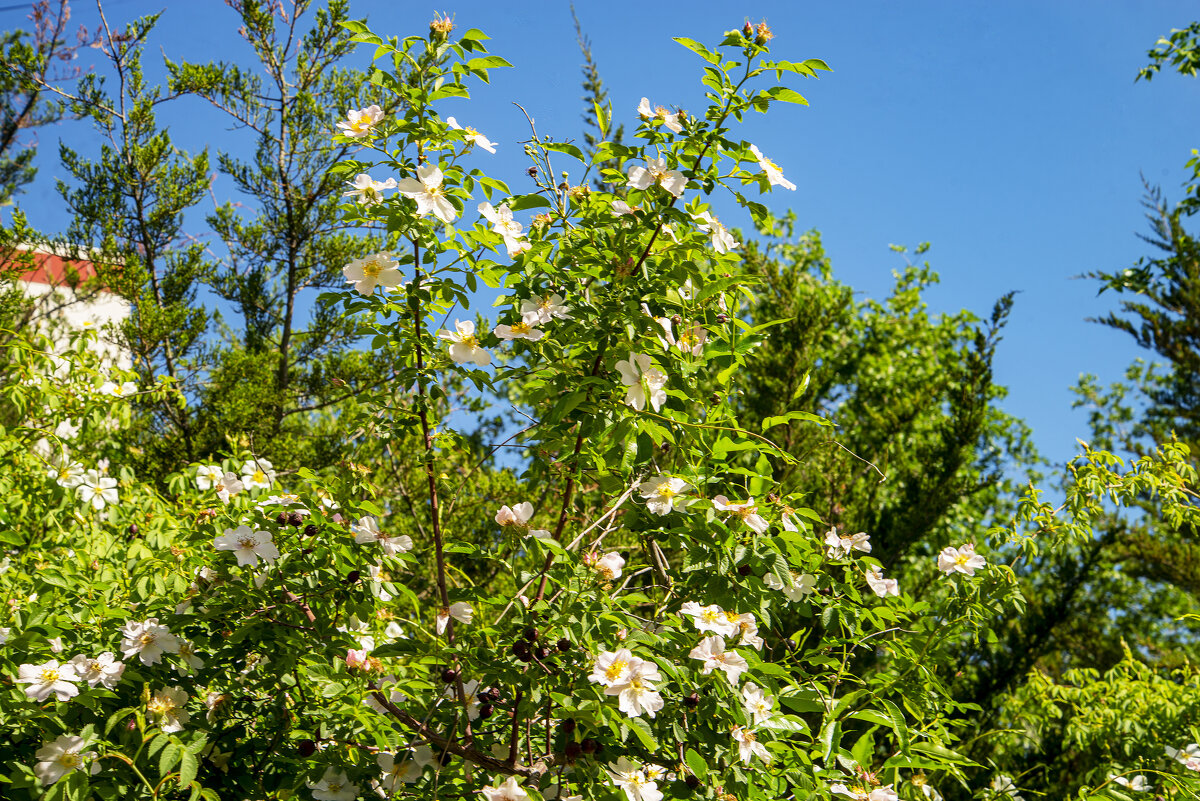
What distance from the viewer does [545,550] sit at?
68.3 inches

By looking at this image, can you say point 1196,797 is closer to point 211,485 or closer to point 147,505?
point 211,485

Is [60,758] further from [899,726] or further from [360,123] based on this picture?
[899,726]

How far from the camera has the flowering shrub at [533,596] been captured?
1.67 meters

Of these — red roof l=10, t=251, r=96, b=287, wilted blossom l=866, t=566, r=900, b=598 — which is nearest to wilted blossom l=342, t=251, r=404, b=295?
wilted blossom l=866, t=566, r=900, b=598

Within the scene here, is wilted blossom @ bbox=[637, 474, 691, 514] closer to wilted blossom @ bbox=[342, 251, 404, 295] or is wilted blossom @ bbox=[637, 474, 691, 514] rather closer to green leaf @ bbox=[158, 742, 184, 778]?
wilted blossom @ bbox=[342, 251, 404, 295]

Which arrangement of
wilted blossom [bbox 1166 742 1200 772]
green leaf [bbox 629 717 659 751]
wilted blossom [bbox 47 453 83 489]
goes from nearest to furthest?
green leaf [bbox 629 717 659 751] → wilted blossom [bbox 1166 742 1200 772] → wilted blossom [bbox 47 453 83 489]

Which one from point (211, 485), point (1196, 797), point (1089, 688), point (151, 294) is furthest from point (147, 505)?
point (151, 294)

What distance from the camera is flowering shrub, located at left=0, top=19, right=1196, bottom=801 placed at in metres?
1.67

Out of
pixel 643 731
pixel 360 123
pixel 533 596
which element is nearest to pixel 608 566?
pixel 533 596

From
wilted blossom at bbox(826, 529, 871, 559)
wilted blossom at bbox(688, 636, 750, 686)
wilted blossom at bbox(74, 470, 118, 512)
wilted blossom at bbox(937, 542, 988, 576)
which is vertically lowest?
wilted blossom at bbox(688, 636, 750, 686)

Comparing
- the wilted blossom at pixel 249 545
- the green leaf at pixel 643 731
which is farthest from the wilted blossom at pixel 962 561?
the wilted blossom at pixel 249 545

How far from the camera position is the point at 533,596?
5.98 ft

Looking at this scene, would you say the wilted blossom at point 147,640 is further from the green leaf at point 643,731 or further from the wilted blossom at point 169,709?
the green leaf at point 643,731

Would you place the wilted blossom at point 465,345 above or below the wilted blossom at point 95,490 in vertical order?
above
